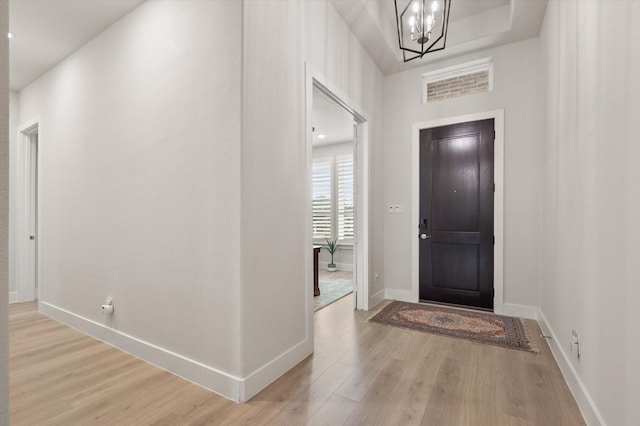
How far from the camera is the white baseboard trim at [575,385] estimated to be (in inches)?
60.3

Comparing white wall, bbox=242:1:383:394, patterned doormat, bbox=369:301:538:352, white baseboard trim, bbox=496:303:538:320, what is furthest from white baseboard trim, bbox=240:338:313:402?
white baseboard trim, bbox=496:303:538:320

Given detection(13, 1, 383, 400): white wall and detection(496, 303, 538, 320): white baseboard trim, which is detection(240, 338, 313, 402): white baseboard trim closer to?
detection(13, 1, 383, 400): white wall

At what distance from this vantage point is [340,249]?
692 cm

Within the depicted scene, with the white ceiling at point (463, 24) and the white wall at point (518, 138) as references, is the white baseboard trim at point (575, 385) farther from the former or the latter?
the white ceiling at point (463, 24)

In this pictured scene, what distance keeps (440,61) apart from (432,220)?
1998 millimetres

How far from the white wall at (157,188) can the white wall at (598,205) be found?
5.95ft

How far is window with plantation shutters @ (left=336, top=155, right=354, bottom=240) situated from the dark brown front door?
9.69 feet

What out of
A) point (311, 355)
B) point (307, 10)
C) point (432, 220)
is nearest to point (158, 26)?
point (307, 10)

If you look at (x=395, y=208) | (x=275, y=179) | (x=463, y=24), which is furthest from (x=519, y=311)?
(x=463, y=24)

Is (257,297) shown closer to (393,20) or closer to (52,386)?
(52,386)

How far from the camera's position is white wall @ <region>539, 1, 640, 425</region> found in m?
1.20

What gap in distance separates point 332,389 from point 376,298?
200cm

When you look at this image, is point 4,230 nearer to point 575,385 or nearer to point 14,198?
point 575,385

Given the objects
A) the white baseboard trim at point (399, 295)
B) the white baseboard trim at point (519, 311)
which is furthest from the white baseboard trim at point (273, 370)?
the white baseboard trim at point (519, 311)
